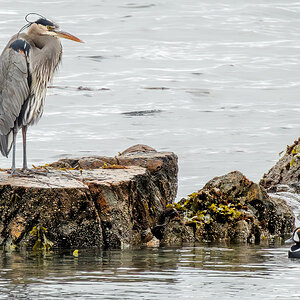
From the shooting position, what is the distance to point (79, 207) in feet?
31.6

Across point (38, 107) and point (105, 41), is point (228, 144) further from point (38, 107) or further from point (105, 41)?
point (105, 41)

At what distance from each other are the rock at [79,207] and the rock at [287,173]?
3.38m

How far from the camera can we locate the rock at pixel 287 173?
44.7 feet

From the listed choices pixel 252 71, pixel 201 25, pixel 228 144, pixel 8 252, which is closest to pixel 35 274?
pixel 8 252

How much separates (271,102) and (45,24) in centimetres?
2165

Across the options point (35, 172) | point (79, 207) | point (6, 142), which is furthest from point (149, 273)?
point (6, 142)

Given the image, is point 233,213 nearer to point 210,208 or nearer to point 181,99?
point 210,208

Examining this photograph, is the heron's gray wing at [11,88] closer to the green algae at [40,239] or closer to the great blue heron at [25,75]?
the great blue heron at [25,75]

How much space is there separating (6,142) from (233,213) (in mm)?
3512

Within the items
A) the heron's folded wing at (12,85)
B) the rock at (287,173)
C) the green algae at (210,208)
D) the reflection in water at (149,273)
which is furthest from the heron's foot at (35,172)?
the rock at (287,173)

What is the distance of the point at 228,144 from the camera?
23.4 m

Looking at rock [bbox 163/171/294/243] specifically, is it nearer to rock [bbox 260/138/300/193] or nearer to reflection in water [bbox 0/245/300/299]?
reflection in water [bbox 0/245/300/299]

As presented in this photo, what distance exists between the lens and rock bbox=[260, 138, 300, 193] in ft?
44.7

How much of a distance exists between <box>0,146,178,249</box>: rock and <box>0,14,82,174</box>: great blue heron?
76 centimetres
